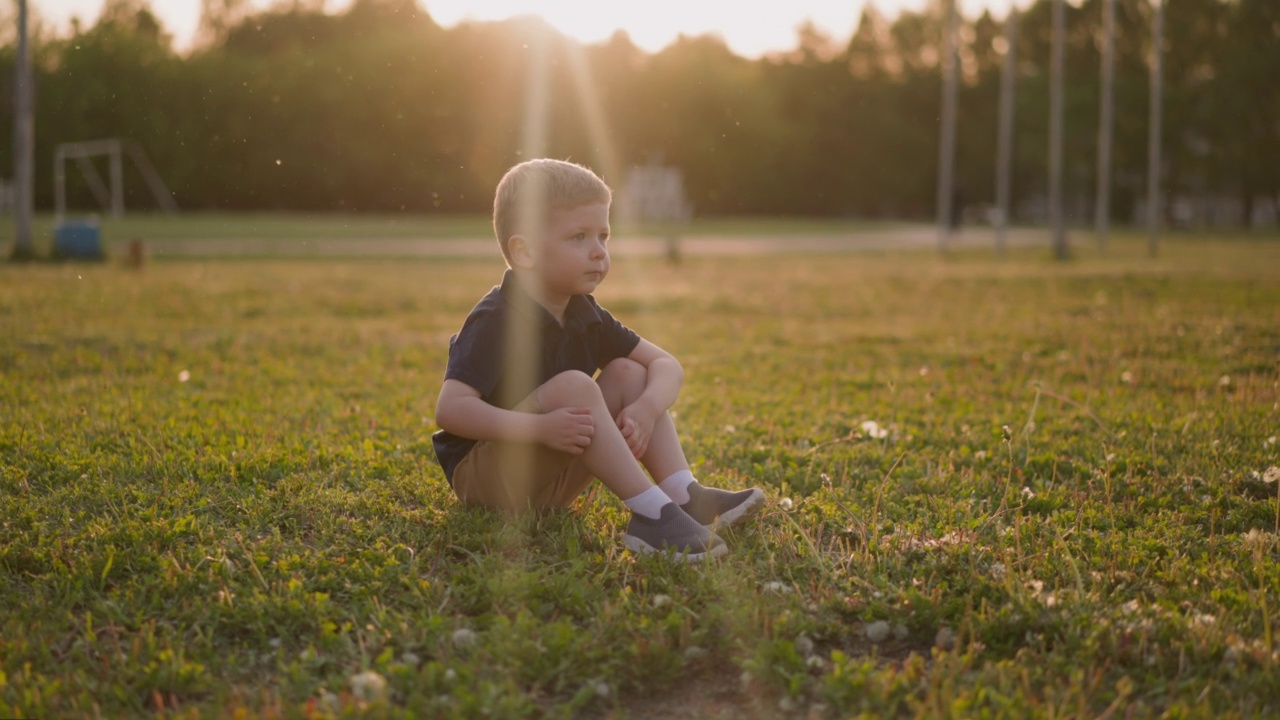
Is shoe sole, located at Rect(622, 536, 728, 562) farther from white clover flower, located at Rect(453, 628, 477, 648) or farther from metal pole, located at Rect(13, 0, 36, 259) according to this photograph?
metal pole, located at Rect(13, 0, 36, 259)

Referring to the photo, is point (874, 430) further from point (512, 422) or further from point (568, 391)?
point (512, 422)

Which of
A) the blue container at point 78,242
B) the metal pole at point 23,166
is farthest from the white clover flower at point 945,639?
the metal pole at point 23,166

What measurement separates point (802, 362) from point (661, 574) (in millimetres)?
4990

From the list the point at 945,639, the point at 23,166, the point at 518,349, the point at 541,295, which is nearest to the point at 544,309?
the point at 541,295

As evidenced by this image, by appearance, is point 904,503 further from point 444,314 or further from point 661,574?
point 444,314

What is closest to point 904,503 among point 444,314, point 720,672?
point 720,672

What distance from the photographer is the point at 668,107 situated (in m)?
39.8

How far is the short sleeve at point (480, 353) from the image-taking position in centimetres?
341

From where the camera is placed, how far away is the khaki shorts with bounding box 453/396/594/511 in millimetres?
3574

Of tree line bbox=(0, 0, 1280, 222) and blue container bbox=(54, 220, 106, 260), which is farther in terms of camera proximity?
blue container bbox=(54, 220, 106, 260)

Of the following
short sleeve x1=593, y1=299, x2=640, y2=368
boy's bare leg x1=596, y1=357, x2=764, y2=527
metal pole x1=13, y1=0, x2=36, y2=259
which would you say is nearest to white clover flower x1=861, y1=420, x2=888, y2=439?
boy's bare leg x1=596, y1=357, x2=764, y2=527

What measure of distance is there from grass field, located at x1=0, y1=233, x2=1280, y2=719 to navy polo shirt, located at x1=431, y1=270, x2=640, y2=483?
1.55 ft

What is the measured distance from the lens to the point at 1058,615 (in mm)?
2947

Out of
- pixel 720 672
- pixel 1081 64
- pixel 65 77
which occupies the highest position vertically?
pixel 1081 64
